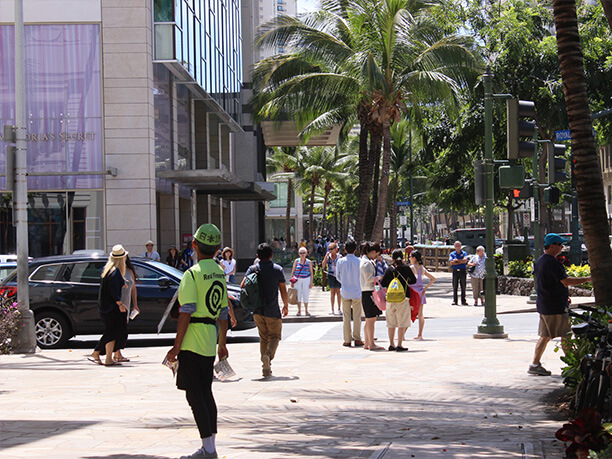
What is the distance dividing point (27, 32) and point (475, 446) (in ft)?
74.9

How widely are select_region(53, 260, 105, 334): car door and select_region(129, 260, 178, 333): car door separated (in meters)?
0.66

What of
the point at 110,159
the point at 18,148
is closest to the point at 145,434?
the point at 18,148

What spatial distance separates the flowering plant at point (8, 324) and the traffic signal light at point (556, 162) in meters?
10.1

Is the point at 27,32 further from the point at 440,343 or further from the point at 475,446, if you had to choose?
the point at 475,446

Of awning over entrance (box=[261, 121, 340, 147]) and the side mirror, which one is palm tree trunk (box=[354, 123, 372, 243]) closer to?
awning over entrance (box=[261, 121, 340, 147])

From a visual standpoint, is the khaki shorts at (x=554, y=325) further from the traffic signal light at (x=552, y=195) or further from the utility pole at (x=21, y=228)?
the traffic signal light at (x=552, y=195)

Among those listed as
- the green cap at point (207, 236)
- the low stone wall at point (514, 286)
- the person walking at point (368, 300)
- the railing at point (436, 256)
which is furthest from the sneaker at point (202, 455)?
the railing at point (436, 256)

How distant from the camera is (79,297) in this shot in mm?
14953

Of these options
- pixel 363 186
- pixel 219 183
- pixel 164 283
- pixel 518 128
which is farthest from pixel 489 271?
pixel 219 183

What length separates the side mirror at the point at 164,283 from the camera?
1509cm

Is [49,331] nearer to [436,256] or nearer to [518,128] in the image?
[518,128]

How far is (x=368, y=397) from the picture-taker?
8922mm

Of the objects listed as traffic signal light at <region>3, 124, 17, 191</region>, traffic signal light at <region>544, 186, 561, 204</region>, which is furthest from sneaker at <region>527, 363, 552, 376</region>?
traffic signal light at <region>544, 186, 561, 204</region>

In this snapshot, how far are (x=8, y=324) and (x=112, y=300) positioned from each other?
2431 millimetres
